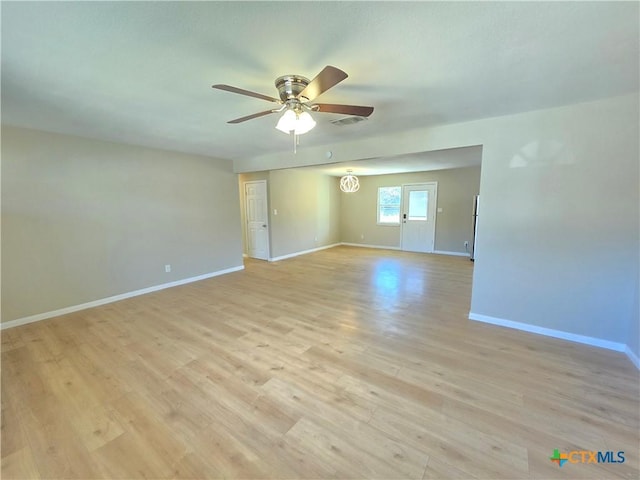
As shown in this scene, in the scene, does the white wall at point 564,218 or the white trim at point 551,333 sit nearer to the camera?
the white wall at point 564,218

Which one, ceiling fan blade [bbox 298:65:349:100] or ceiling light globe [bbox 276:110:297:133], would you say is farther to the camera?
ceiling light globe [bbox 276:110:297:133]

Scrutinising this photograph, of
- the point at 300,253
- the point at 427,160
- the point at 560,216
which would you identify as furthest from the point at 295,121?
the point at 300,253

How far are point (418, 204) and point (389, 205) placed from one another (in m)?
0.85

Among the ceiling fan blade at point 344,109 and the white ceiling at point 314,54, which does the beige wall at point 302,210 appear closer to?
the white ceiling at point 314,54

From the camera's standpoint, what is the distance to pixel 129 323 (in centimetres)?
320

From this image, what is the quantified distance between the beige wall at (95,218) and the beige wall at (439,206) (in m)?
4.60

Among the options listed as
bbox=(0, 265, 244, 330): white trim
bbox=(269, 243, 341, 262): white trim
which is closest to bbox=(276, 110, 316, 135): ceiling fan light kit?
bbox=(0, 265, 244, 330): white trim

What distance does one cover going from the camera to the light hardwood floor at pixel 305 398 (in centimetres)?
146

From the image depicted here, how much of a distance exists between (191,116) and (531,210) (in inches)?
146

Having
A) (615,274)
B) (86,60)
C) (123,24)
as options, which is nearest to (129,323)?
(86,60)

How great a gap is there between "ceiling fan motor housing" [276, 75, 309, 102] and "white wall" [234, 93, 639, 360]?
1.98 m

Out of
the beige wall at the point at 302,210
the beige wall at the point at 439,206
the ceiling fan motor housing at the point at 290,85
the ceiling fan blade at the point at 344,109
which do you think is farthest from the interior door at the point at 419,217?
the ceiling fan motor housing at the point at 290,85

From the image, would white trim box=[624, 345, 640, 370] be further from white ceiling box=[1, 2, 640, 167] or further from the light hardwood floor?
white ceiling box=[1, 2, 640, 167]

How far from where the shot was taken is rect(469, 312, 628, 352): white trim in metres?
2.56
